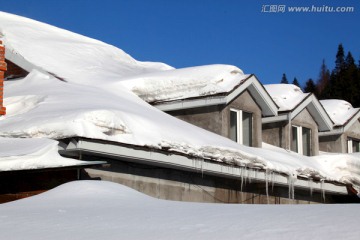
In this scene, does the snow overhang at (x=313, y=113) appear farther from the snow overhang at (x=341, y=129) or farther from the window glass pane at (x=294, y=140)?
the window glass pane at (x=294, y=140)

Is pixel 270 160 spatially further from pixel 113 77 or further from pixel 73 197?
pixel 73 197

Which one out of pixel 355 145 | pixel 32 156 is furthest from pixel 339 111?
pixel 32 156

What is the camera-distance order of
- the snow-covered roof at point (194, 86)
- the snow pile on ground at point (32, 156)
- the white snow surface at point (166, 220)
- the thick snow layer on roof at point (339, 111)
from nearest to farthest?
the white snow surface at point (166, 220) → the snow pile on ground at point (32, 156) → the snow-covered roof at point (194, 86) → the thick snow layer on roof at point (339, 111)

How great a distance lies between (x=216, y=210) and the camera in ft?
16.9

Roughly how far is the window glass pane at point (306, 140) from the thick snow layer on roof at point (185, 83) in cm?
349

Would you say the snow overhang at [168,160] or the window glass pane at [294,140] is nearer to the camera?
the snow overhang at [168,160]

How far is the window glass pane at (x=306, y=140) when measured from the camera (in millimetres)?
17047

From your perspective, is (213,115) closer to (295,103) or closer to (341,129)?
(295,103)

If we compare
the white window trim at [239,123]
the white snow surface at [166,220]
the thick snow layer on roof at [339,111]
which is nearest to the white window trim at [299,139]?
the thick snow layer on roof at [339,111]

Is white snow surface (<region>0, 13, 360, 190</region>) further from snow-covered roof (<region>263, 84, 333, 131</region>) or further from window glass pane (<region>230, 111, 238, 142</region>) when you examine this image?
window glass pane (<region>230, 111, 238, 142</region>)

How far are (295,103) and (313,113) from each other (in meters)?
1.36

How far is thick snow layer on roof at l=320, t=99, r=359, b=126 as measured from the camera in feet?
61.2

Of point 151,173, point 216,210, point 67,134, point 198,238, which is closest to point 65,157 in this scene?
point 67,134

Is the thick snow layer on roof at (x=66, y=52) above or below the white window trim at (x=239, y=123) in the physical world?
above
